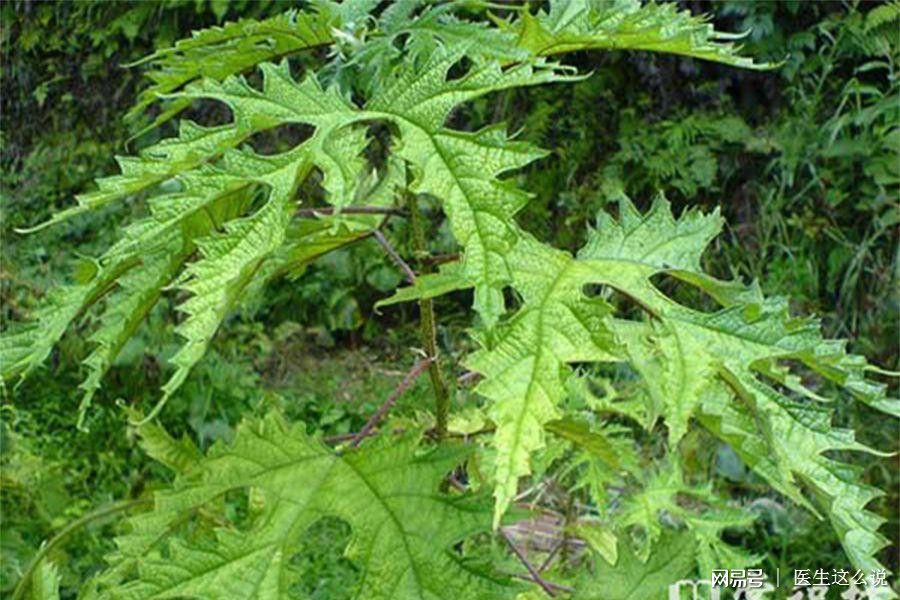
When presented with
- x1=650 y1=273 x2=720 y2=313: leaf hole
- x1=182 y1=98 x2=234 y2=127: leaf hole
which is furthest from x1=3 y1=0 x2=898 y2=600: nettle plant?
x1=182 y1=98 x2=234 y2=127: leaf hole

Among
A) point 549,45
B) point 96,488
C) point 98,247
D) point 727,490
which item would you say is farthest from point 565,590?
point 98,247

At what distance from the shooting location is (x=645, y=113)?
112 inches

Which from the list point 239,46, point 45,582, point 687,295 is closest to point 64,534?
point 45,582

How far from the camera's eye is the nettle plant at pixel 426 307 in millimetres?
610

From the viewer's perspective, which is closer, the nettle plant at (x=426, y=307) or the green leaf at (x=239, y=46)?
the nettle plant at (x=426, y=307)

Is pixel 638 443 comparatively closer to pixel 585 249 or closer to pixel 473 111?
pixel 473 111

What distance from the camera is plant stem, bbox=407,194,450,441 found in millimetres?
767

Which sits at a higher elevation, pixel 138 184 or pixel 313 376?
pixel 138 184

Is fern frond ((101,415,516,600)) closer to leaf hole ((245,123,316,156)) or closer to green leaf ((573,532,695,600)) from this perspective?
green leaf ((573,532,695,600))

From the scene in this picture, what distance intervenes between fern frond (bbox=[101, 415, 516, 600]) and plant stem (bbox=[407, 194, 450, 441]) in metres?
0.11

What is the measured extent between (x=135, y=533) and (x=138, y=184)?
0.27m

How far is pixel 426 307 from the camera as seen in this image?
0.78 metres

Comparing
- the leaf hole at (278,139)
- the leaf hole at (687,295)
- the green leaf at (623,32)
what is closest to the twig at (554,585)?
the green leaf at (623,32)

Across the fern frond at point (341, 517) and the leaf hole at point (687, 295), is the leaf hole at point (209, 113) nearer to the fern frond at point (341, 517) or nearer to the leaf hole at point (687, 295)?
the leaf hole at point (687, 295)
